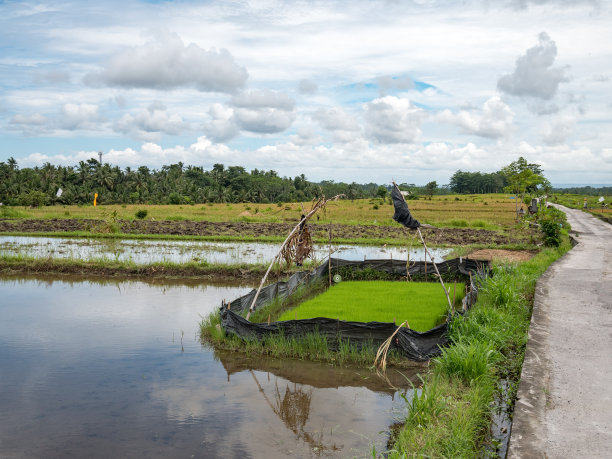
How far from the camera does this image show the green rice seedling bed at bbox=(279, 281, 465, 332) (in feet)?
30.9

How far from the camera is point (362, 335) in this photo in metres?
7.61

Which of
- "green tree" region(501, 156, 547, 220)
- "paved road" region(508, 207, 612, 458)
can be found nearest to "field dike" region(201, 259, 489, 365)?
"paved road" region(508, 207, 612, 458)

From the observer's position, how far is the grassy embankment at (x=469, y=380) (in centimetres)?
467

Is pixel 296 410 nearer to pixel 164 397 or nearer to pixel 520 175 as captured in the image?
pixel 164 397

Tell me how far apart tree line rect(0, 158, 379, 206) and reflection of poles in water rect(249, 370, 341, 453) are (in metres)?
41.3

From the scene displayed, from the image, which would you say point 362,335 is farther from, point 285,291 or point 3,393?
point 3,393

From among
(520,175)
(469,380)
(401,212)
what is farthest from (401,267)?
(520,175)

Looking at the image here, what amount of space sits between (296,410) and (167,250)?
14.2 m

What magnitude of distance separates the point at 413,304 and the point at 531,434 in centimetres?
592

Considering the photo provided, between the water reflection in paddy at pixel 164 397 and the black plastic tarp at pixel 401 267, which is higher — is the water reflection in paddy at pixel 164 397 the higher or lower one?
the lower one

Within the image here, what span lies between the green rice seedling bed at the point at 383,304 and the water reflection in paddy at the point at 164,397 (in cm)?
186

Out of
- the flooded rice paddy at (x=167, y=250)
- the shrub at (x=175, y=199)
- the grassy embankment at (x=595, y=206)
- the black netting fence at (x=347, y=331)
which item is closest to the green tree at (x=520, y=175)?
the grassy embankment at (x=595, y=206)

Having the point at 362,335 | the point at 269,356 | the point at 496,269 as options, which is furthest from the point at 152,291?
the point at 496,269

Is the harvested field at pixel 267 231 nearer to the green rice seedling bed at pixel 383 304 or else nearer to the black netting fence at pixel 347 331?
the green rice seedling bed at pixel 383 304
